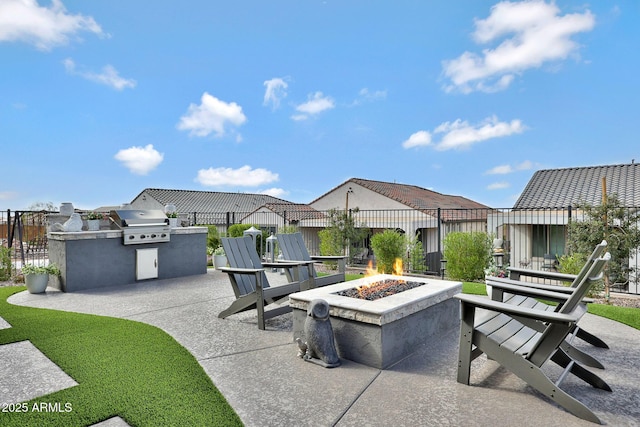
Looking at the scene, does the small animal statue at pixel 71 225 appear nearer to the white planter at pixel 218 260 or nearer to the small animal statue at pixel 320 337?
the white planter at pixel 218 260

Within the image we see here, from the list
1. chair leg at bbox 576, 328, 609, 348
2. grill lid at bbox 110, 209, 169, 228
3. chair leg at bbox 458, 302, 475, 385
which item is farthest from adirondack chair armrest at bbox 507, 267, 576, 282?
grill lid at bbox 110, 209, 169, 228

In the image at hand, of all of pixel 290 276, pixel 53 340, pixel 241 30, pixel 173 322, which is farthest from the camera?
pixel 241 30

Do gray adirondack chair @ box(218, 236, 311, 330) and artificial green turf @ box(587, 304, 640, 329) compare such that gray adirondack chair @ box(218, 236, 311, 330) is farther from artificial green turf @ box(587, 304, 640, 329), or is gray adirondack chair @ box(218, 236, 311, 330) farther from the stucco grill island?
artificial green turf @ box(587, 304, 640, 329)

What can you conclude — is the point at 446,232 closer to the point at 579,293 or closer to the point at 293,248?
the point at 293,248

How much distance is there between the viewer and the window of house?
12.8m

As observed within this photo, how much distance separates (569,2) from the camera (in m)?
7.09

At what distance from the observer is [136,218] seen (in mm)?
7477

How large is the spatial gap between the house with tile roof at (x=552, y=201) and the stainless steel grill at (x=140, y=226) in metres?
10.3

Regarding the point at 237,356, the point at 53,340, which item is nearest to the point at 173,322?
Result: the point at 53,340

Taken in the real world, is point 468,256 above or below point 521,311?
below

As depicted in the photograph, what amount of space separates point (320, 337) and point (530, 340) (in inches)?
62.9

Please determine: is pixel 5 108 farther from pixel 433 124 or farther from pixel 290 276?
pixel 433 124

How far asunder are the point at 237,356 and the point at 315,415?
1.24m

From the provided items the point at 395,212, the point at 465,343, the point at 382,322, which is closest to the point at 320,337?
the point at 382,322
